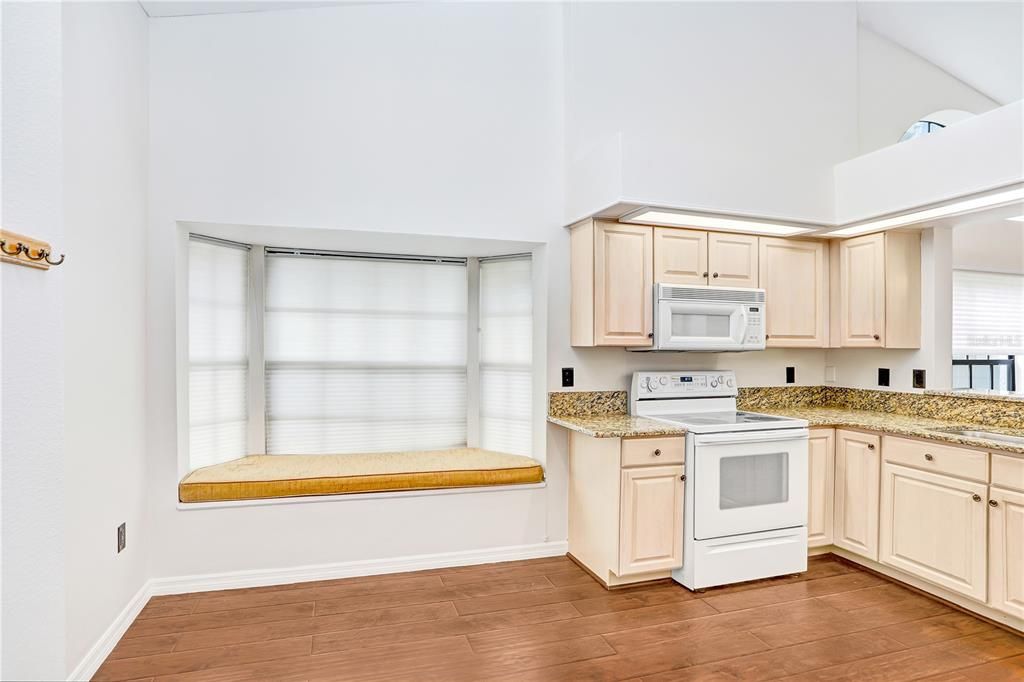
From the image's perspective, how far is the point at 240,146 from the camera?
9.87 ft

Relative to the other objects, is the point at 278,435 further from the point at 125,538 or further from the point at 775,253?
the point at 775,253

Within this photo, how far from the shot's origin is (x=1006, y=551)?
2516 millimetres

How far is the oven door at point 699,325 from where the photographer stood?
3.26 metres

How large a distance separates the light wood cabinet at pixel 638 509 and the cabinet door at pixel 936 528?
1132 mm

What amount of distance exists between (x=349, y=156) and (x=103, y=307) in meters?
1.43

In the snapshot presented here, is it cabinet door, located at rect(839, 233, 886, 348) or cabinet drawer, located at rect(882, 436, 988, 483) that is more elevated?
cabinet door, located at rect(839, 233, 886, 348)

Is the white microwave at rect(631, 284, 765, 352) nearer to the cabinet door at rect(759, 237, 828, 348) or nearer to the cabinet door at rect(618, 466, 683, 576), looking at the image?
the cabinet door at rect(759, 237, 828, 348)

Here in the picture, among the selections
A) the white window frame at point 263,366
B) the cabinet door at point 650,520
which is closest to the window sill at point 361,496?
the white window frame at point 263,366

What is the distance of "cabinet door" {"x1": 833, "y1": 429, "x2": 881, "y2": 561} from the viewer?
3.15 metres

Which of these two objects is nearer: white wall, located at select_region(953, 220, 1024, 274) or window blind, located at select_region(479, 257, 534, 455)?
window blind, located at select_region(479, 257, 534, 455)

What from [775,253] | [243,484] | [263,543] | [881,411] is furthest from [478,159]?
[881,411]

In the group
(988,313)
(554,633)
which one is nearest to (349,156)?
(554,633)

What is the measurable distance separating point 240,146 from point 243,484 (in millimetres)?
1778

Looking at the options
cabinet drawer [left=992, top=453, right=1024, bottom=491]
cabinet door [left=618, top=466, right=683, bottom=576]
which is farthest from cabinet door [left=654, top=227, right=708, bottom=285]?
cabinet drawer [left=992, top=453, right=1024, bottom=491]
